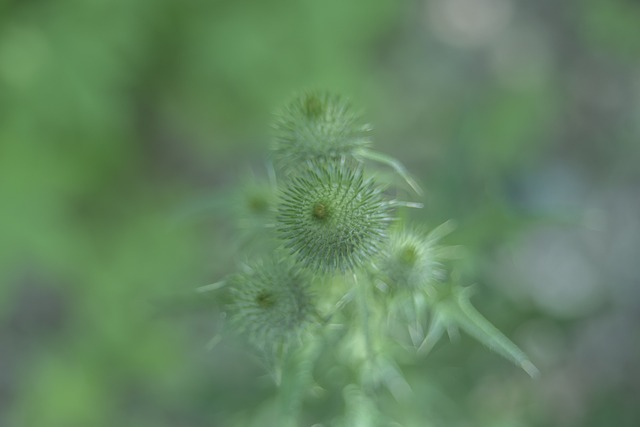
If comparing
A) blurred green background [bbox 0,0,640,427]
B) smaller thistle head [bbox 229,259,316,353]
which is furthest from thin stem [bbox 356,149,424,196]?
blurred green background [bbox 0,0,640,427]

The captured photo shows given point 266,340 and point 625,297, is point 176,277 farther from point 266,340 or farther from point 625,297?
point 625,297

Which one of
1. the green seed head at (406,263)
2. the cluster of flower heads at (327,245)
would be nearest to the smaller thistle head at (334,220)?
the cluster of flower heads at (327,245)

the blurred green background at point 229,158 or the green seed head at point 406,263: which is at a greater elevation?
the blurred green background at point 229,158

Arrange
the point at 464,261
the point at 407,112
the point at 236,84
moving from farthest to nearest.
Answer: the point at 407,112, the point at 236,84, the point at 464,261

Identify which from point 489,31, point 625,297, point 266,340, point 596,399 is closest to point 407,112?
point 489,31

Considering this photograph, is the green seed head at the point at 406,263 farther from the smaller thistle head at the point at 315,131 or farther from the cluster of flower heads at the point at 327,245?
the smaller thistle head at the point at 315,131

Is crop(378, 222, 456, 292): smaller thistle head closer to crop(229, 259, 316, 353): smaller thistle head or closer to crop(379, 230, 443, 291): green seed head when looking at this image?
crop(379, 230, 443, 291): green seed head
